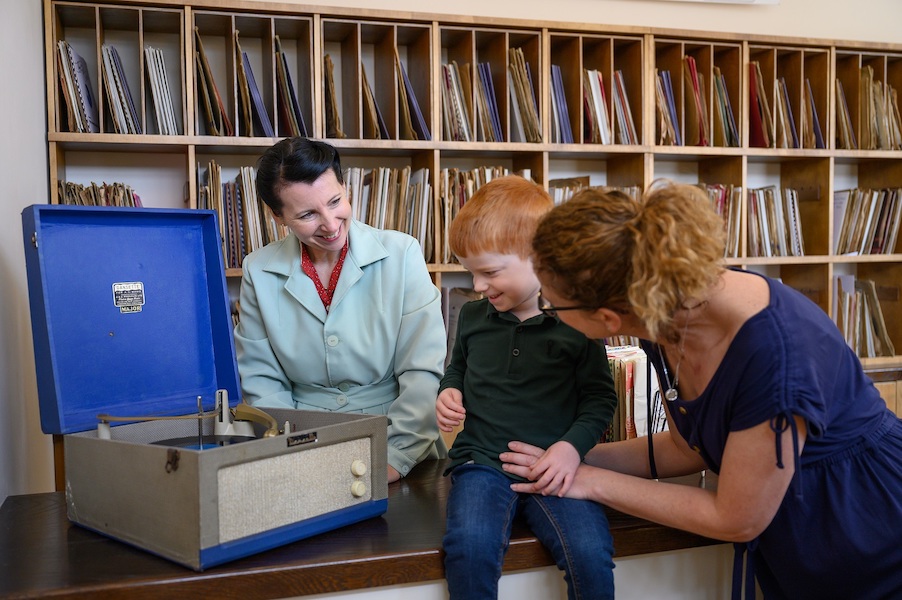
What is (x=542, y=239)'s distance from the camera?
1.07m

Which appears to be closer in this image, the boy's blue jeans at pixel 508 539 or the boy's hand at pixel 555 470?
the boy's blue jeans at pixel 508 539

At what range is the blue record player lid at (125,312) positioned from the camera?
1424 millimetres

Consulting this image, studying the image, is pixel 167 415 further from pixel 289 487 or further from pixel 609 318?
pixel 609 318

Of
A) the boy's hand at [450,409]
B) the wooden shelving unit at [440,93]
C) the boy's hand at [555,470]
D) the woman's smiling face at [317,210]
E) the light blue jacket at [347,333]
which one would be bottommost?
the boy's hand at [555,470]

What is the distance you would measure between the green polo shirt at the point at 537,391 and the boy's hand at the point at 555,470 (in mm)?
55

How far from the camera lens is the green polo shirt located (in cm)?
134

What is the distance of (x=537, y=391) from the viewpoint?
1351 mm

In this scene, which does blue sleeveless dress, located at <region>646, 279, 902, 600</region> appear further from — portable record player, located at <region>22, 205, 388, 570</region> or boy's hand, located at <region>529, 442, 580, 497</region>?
portable record player, located at <region>22, 205, 388, 570</region>

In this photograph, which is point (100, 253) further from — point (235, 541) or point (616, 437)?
point (616, 437)

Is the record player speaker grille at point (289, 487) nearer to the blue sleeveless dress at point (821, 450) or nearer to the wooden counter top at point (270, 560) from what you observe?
the wooden counter top at point (270, 560)

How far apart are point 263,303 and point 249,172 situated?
1.28m

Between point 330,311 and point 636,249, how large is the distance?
36.2 inches

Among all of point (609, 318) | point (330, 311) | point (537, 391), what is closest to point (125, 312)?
point (330, 311)

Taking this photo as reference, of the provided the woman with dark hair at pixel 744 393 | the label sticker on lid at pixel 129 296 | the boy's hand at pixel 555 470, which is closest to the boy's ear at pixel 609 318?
the woman with dark hair at pixel 744 393
